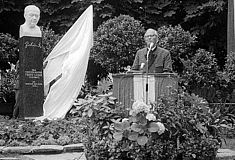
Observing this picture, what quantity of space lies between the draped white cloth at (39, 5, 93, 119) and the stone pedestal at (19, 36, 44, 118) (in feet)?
0.86

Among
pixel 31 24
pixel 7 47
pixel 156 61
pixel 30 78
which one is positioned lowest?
pixel 30 78

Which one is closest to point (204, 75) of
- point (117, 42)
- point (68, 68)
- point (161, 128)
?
point (117, 42)

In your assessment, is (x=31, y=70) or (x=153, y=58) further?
(x=31, y=70)

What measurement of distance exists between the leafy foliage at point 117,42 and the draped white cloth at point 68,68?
4.39 feet

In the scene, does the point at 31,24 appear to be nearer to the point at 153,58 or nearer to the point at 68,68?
the point at 68,68

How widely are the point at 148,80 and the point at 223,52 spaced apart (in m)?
9.51

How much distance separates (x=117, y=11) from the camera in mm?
14250

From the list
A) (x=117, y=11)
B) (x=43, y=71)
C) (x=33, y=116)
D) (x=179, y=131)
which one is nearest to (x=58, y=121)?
(x=33, y=116)

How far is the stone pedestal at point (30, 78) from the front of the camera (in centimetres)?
928

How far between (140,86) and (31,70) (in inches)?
175

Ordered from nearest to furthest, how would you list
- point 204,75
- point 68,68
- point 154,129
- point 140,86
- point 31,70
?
1. point 154,129
2. point 140,86
3. point 31,70
4. point 68,68
5. point 204,75

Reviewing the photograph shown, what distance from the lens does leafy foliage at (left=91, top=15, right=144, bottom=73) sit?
11.4 meters

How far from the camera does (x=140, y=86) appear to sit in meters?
5.39

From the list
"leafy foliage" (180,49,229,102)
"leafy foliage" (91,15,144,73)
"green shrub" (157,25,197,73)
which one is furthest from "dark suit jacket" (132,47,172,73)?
"leafy foliage" (91,15,144,73)
